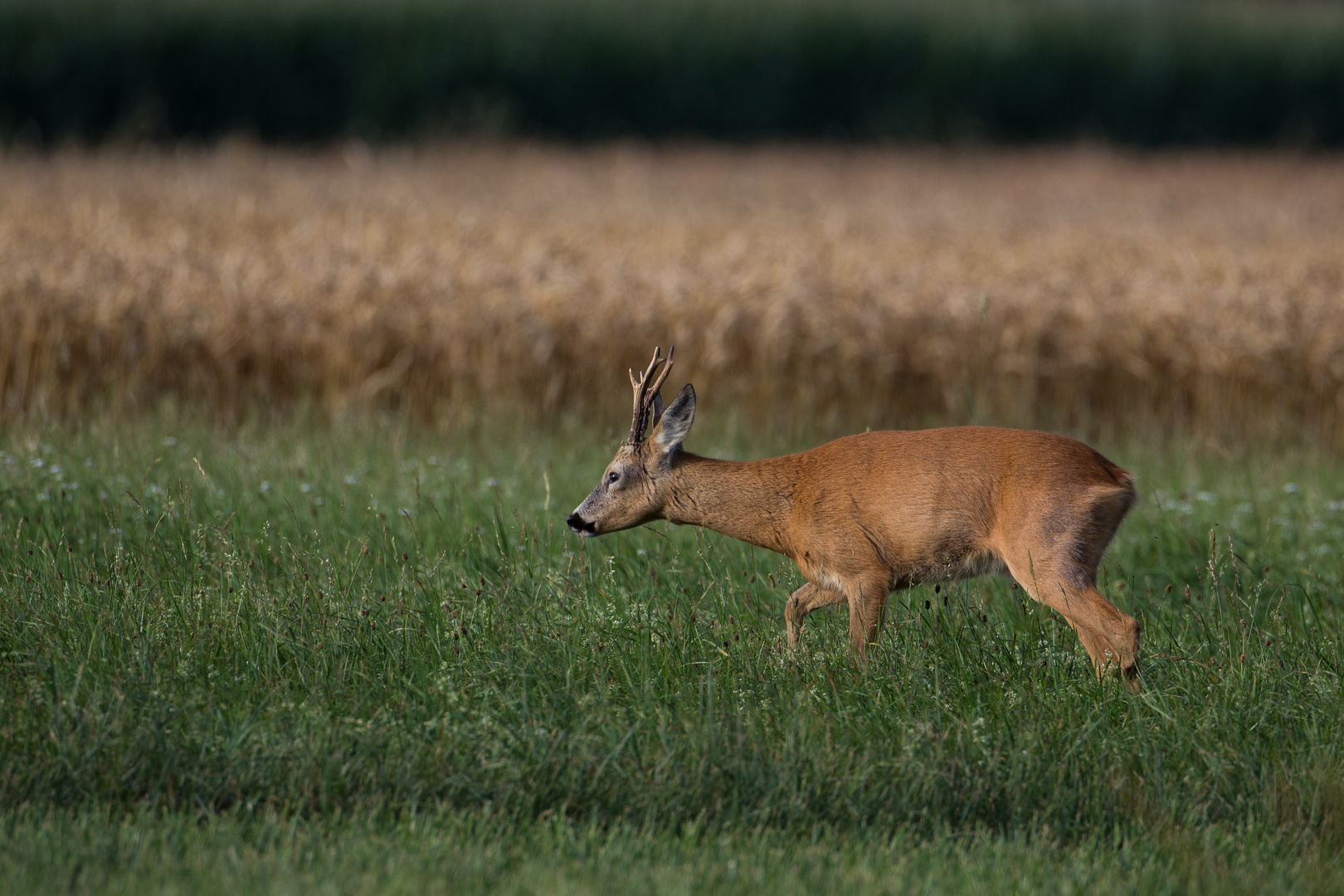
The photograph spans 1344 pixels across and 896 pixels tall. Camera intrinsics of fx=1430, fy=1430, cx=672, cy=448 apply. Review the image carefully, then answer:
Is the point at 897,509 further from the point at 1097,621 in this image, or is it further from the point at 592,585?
the point at 592,585

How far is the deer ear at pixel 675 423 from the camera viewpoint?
17.8 feet

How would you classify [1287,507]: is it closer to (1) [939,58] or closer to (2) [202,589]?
(2) [202,589]

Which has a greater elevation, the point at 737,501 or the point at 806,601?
the point at 737,501

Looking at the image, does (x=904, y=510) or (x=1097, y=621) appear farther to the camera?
(x=904, y=510)

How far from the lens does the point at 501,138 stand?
24.9 m

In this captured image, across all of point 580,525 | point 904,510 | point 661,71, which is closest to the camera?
point 904,510

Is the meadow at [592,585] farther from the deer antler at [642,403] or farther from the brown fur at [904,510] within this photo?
the deer antler at [642,403]

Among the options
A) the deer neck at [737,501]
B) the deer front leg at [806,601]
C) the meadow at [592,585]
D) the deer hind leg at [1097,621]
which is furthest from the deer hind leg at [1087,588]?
the deer neck at [737,501]

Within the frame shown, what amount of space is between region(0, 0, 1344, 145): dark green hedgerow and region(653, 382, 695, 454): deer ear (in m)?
20.7

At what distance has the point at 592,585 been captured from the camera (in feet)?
18.6

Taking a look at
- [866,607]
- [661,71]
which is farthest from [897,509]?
[661,71]

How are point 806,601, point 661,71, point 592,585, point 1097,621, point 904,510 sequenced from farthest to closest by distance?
point 661,71, point 592,585, point 806,601, point 904,510, point 1097,621

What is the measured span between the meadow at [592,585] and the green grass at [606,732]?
0.02 m

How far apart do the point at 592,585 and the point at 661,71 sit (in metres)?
22.1
